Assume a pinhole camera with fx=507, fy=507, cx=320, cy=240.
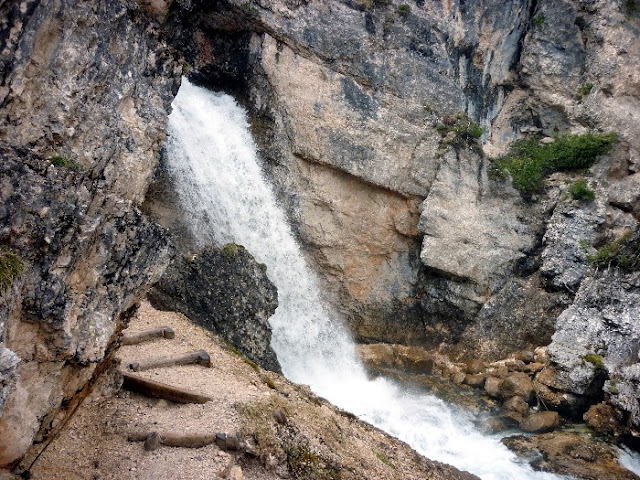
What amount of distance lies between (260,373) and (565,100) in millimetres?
17761

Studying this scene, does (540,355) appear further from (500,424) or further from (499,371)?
(500,424)

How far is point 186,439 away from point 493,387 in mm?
11218

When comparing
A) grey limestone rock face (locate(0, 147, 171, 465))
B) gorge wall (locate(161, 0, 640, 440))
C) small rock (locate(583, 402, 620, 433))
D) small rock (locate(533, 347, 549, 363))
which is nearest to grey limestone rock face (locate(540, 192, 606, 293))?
gorge wall (locate(161, 0, 640, 440))

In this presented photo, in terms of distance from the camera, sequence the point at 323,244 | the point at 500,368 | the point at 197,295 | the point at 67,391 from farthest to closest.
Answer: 1. the point at 323,244
2. the point at 500,368
3. the point at 197,295
4. the point at 67,391

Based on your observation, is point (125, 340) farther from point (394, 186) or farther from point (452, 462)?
point (394, 186)

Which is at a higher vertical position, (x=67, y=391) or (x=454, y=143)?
(x=454, y=143)

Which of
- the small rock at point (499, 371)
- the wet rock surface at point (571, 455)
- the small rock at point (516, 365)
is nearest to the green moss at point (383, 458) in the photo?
the wet rock surface at point (571, 455)

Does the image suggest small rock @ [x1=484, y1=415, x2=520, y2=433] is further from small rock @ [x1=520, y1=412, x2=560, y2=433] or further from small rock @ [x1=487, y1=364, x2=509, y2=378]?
small rock @ [x1=487, y1=364, x2=509, y2=378]

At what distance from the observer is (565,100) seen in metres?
21.5

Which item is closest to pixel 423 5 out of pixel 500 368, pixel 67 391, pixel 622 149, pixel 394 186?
pixel 394 186

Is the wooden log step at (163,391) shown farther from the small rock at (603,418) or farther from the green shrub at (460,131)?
the green shrub at (460,131)

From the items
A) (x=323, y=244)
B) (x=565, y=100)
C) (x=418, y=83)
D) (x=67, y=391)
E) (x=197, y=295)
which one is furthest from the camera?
(x=565, y=100)

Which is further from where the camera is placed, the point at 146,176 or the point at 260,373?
the point at 260,373

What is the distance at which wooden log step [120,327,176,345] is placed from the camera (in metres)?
10.8
